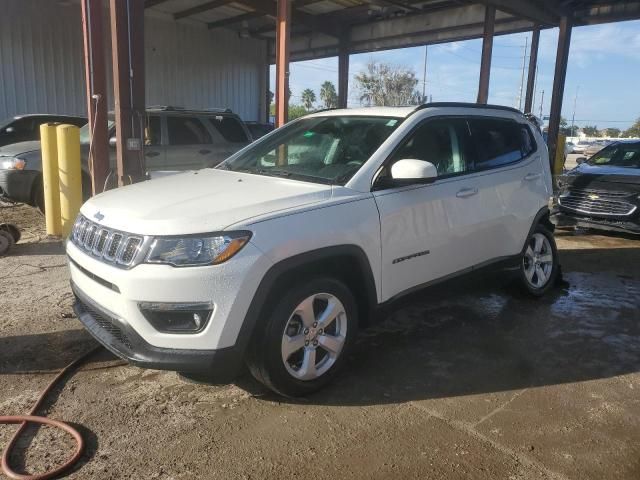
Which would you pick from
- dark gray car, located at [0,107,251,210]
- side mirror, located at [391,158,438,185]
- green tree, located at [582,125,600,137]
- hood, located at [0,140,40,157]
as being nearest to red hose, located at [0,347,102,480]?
side mirror, located at [391,158,438,185]

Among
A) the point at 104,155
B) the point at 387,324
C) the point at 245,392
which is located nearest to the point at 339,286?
the point at 245,392

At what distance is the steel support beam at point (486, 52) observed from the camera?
1374cm

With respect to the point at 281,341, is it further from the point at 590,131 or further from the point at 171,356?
the point at 590,131

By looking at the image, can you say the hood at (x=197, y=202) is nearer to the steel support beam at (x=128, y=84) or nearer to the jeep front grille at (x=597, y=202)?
the steel support beam at (x=128, y=84)

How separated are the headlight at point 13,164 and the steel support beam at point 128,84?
79.3 inches

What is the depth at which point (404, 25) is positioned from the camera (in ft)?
55.5

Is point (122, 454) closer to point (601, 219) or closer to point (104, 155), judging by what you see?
point (104, 155)

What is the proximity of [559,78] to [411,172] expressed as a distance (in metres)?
→ 13.8

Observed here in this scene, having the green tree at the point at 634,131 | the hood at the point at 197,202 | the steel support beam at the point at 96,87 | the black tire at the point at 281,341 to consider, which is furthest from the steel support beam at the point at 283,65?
the green tree at the point at 634,131

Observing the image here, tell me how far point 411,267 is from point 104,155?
507 centimetres

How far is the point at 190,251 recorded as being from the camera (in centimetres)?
283

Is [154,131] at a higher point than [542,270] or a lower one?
higher

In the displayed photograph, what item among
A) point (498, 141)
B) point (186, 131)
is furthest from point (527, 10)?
point (498, 141)

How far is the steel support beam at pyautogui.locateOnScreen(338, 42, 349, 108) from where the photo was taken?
18.5 metres
